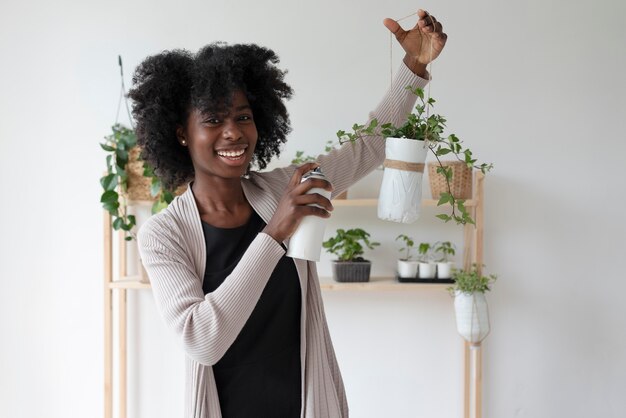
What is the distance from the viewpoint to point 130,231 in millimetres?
2820

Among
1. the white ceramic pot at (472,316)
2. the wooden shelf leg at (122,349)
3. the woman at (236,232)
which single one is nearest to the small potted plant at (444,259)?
the white ceramic pot at (472,316)

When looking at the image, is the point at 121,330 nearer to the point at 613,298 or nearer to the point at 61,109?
the point at 61,109

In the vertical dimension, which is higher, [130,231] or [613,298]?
[130,231]

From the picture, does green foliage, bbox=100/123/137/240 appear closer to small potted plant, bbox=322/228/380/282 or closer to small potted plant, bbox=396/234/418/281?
small potted plant, bbox=322/228/380/282

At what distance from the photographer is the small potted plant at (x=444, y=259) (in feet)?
8.59

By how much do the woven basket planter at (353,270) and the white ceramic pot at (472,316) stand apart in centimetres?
38

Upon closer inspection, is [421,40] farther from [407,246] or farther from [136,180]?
[136,180]

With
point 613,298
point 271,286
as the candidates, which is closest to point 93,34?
point 271,286

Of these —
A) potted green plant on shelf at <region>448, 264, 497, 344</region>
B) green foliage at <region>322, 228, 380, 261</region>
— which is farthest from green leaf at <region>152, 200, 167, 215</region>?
potted green plant on shelf at <region>448, 264, 497, 344</region>

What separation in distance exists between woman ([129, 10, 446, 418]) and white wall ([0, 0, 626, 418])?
1.43 metres

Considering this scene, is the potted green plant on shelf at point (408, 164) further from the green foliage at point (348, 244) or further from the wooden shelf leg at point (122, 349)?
the wooden shelf leg at point (122, 349)

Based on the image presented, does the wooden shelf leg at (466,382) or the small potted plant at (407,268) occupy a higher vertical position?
the small potted plant at (407,268)

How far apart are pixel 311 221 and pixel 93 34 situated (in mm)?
2178

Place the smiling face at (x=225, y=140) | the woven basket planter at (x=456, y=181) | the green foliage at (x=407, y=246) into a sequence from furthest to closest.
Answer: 1. the green foliage at (x=407, y=246)
2. the woven basket planter at (x=456, y=181)
3. the smiling face at (x=225, y=140)
